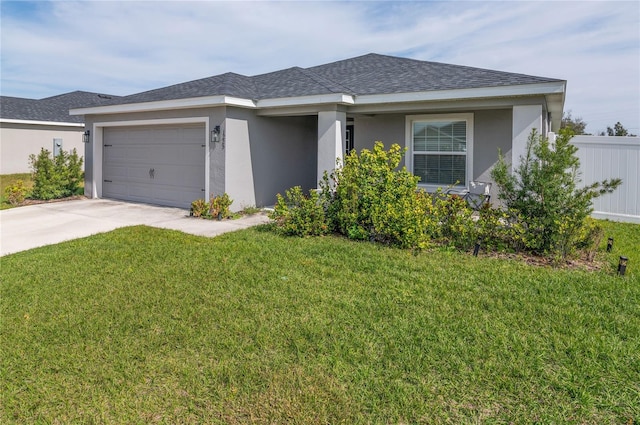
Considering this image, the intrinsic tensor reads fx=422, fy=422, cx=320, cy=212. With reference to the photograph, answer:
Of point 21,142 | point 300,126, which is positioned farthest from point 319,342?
point 21,142

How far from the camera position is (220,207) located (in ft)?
32.1

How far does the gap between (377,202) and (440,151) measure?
4199 mm

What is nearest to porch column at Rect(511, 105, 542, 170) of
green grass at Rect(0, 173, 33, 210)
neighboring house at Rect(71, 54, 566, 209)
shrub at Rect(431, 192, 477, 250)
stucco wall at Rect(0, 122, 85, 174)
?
neighboring house at Rect(71, 54, 566, 209)

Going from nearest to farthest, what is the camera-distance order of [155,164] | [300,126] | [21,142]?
1. [155,164]
2. [300,126]
3. [21,142]

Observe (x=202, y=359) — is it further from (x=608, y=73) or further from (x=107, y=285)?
(x=608, y=73)

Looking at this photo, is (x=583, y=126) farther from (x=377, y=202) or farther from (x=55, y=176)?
(x=55, y=176)

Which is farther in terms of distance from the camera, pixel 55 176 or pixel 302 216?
pixel 55 176

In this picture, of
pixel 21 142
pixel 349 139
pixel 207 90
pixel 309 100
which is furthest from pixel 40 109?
pixel 309 100

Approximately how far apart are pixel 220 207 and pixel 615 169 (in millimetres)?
9213

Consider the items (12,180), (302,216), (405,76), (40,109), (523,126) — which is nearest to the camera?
(302,216)

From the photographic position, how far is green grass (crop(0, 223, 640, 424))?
2.97 metres

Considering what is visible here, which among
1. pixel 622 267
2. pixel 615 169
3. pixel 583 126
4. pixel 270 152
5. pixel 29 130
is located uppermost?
pixel 583 126

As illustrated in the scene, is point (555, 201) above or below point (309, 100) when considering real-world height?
below

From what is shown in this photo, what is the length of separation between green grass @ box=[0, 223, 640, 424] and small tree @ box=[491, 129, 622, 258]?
69cm
